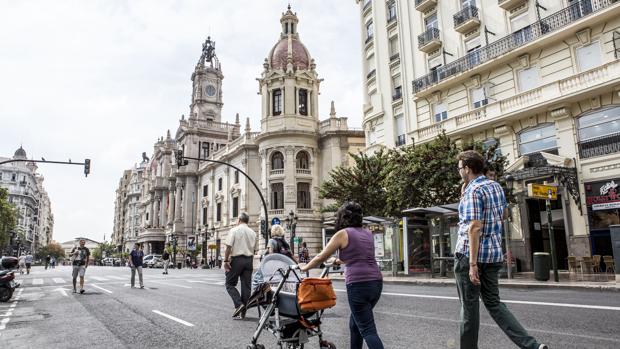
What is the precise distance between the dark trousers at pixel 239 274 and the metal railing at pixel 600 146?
16096 mm

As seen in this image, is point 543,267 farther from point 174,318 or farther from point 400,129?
point 400,129

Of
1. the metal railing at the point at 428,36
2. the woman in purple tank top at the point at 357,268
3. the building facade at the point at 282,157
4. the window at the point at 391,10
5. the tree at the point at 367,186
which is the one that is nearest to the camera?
the woman in purple tank top at the point at 357,268

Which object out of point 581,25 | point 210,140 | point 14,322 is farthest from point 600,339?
point 210,140

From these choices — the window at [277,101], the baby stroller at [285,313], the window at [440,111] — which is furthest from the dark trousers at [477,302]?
the window at [277,101]

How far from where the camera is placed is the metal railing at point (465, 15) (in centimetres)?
2288

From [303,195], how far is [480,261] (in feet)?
122

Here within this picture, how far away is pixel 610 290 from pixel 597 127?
9.21m

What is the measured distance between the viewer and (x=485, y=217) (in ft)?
13.2

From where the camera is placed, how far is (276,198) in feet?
134

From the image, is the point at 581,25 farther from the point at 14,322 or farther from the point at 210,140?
the point at 210,140

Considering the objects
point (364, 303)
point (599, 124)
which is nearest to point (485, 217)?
point (364, 303)

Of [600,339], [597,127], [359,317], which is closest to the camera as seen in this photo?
[359,317]

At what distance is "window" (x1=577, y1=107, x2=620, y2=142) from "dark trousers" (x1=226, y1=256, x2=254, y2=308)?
16.3m

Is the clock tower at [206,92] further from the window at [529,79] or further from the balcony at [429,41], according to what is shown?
the window at [529,79]
